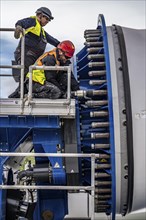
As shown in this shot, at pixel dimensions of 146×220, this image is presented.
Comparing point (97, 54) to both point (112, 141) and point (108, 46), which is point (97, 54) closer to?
point (108, 46)

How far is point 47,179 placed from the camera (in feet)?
20.8

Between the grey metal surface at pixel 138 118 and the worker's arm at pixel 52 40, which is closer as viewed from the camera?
the grey metal surface at pixel 138 118

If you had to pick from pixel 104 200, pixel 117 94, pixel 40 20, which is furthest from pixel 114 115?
pixel 40 20

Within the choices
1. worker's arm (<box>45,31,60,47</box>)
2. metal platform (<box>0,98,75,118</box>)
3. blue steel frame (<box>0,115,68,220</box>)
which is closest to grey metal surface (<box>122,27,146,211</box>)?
metal platform (<box>0,98,75,118</box>)

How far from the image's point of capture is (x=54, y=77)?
662 centimetres

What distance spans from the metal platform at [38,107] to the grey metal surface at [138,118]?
784 mm

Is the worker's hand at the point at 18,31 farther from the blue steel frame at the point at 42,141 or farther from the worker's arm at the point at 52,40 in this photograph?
the blue steel frame at the point at 42,141

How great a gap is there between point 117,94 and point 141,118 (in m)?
0.41

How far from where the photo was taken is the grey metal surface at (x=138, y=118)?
19.6ft

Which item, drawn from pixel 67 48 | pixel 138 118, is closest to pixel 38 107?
pixel 67 48

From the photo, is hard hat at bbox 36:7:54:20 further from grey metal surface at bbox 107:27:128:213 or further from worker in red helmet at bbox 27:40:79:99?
grey metal surface at bbox 107:27:128:213

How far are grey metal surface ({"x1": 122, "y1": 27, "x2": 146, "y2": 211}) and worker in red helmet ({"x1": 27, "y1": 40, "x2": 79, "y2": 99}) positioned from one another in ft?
2.85

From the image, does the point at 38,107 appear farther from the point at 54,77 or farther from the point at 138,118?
the point at 138,118

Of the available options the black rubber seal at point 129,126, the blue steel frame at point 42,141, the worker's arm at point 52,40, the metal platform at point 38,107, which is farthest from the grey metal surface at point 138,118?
the worker's arm at point 52,40
